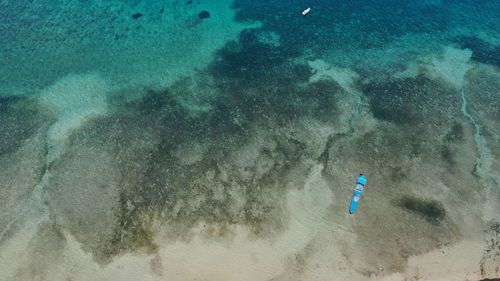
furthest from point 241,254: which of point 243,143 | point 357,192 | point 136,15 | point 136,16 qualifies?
point 136,15

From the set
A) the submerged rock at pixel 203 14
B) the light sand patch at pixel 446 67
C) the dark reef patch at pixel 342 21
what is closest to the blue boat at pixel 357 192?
the light sand patch at pixel 446 67

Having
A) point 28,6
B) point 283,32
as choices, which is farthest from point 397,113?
point 28,6

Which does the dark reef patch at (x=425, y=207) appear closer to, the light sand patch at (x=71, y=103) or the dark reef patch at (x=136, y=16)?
the light sand patch at (x=71, y=103)

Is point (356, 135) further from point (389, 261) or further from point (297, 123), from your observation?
point (389, 261)

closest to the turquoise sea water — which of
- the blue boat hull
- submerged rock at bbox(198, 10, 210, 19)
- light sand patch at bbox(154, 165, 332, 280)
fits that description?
light sand patch at bbox(154, 165, 332, 280)

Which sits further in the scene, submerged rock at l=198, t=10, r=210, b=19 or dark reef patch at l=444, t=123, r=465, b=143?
submerged rock at l=198, t=10, r=210, b=19

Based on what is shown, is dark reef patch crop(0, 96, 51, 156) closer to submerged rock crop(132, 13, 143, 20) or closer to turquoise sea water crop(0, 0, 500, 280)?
turquoise sea water crop(0, 0, 500, 280)
